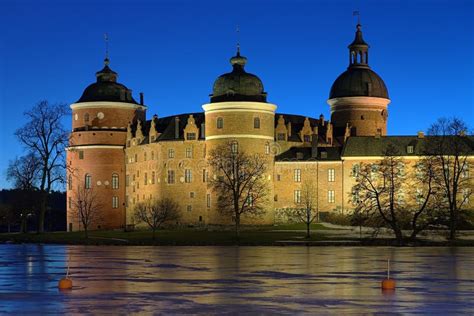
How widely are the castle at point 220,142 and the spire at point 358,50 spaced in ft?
0.45

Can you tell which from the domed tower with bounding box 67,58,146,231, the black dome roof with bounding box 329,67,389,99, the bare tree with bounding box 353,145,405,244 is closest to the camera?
the bare tree with bounding box 353,145,405,244

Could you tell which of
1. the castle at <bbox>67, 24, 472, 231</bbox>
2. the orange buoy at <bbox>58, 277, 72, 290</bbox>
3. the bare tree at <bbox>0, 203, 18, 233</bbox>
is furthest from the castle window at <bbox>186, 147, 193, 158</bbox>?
the orange buoy at <bbox>58, 277, 72, 290</bbox>

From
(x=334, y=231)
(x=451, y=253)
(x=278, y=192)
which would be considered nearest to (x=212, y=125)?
(x=278, y=192)

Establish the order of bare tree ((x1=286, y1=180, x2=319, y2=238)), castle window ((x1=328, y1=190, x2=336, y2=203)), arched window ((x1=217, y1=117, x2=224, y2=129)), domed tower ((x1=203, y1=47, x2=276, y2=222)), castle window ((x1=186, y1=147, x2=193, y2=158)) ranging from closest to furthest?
domed tower ((x1=203, y1=47, x2=276, y2=222))
arched window ((x1=217, y1=117, x2=224, y2=129))
bare tree ((x1=286, y1=180, x2=319, y2=238))
castle window ((x1=328, y1=190, x2=336, y2=203))
castle window ((x1=186, y1=147, x2=193, y2=158))

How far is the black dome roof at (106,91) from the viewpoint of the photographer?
11925 cm

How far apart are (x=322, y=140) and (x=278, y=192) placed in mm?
11355

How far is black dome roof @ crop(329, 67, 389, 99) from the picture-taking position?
124m

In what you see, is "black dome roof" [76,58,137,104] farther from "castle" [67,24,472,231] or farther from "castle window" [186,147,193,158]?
"castle window" [186,147,193,158]

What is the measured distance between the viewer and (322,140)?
118 metres

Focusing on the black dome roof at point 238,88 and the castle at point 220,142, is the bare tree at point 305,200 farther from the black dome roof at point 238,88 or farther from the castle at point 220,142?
the black dome roof at point 238,88

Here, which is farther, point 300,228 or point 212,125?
point 212,125

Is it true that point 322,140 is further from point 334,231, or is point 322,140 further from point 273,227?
point 334,231

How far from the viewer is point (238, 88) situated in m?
105

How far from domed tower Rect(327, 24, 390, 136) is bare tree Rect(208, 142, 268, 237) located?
22.0 m
